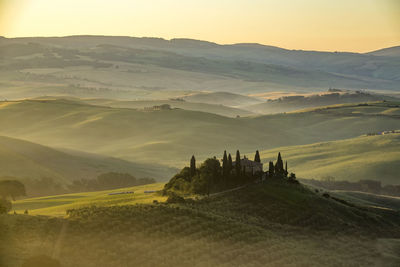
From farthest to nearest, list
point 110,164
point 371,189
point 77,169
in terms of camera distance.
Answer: point 110,164 < point 77,169 < point 371,189

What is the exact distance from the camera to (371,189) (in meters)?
164

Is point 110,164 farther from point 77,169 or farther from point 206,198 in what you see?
point 206,198

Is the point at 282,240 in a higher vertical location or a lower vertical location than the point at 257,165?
lower

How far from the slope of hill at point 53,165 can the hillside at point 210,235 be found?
80.8m

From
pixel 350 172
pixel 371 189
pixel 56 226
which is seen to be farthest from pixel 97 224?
pixel 350 172

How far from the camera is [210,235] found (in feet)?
234

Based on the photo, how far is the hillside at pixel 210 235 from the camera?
63.4 metres

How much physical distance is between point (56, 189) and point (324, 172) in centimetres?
7660

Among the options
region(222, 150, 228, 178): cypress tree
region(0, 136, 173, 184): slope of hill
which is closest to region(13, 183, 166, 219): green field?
region(222, 150, 228, 178): cypress tree

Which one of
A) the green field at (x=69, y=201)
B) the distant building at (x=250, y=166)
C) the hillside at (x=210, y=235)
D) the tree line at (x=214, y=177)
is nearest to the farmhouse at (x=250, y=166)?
the distant building at (x=250, y=166)

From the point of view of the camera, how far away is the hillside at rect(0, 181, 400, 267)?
208ft

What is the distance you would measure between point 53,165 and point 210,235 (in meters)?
113

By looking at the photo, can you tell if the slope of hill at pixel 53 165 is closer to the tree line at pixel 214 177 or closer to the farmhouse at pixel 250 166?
the tree line at pixel 214 177

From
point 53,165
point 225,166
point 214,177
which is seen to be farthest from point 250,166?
point 53,165
